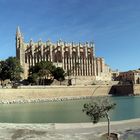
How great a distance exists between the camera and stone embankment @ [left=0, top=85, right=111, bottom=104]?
8631cm

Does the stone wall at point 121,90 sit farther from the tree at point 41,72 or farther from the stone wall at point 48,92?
the tree at point 41,72

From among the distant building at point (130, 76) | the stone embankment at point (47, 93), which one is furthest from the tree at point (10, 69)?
the distant building at point (130, 76)

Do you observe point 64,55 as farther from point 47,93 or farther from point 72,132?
point 72,132

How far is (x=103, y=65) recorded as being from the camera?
154 meters

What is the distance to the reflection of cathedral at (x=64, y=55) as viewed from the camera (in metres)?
136

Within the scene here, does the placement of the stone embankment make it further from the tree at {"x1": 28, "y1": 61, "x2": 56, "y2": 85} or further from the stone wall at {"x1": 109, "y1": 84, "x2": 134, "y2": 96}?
the tree at {"x1": 28, "y1": 61, "x2": 56, "y2": 85}

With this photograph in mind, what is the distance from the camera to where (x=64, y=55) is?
145375 mm

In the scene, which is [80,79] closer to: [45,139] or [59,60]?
[59,60]

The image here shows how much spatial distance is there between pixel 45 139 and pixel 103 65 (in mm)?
132806

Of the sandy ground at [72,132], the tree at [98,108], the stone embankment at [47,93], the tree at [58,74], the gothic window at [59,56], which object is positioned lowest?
the sandy ground at [72,132]

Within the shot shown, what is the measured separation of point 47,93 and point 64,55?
50.2m

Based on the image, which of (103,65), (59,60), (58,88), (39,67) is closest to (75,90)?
(58,88)

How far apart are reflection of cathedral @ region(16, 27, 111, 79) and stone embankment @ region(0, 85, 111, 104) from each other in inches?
1150

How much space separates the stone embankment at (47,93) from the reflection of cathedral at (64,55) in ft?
95.8
